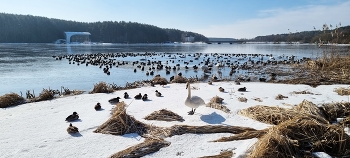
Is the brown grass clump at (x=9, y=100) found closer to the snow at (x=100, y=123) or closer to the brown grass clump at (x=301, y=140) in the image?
the snow at (x=100, y=123)

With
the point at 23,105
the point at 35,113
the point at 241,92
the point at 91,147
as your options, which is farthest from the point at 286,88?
the point at 23,105

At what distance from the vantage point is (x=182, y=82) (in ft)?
36.9

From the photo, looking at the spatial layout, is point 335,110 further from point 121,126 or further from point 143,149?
point 121,126

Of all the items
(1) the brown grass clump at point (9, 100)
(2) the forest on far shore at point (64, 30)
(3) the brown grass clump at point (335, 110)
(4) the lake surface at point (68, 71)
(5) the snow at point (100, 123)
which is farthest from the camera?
(2) the forest on far shore at point (64, 30)

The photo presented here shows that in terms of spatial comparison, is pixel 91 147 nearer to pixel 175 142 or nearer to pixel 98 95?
pixel 175 142

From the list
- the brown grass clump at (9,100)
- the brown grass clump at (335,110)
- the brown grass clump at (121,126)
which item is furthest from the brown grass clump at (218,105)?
the brown grass clump at (9,100)

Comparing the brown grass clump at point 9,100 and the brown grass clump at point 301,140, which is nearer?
the brown grass clump at point 301,140

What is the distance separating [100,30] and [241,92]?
157 metres

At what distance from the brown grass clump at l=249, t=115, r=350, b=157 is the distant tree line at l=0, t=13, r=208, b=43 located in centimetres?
14125

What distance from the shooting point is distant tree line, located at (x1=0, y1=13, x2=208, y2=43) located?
124 meters

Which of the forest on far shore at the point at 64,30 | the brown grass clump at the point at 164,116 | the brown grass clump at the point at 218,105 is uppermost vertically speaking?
the forest on far shore at the point at 64,30

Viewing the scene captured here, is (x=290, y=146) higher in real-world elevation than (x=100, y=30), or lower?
lower

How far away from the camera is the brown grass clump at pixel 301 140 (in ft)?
12.0

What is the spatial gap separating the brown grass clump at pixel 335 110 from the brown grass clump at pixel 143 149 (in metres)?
3.93
